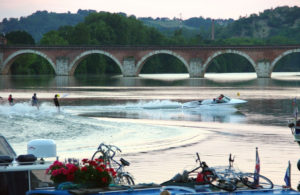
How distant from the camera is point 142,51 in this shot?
322 feet

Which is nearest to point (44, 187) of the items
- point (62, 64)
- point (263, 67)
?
point (263, 67)

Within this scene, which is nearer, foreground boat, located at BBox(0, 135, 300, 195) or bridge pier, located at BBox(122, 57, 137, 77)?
foreground boat, located at BBox(0, 135, 300, 195)

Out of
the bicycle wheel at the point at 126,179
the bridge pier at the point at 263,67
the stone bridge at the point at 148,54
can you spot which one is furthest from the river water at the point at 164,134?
the stone bridge at the point at 148,54

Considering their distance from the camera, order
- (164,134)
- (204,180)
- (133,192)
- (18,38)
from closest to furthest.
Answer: (133,192)
(204,180)
(164,134)
(18,38)

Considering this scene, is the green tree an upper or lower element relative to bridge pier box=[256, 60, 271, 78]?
upper

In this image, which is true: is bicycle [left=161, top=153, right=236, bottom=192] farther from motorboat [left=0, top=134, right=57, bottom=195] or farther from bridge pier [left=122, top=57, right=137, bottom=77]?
bridge pier [left=122, top=57, right=137, bottom=77]

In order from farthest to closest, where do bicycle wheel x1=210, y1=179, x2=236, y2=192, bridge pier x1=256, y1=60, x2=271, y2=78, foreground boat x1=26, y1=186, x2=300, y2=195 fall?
bridge pier x1=256, y1=60, x2=271, y2=78
bicycle wheel x1=210, y1=179, x2=236, y2=192
foreground boat x1=26, y1=186, x2=300, y2=195

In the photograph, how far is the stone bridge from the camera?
309ft

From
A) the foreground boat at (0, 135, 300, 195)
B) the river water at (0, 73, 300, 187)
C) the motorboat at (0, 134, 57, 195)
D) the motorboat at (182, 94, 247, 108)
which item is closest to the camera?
the foreground boat at (0, 135, 300, 195)

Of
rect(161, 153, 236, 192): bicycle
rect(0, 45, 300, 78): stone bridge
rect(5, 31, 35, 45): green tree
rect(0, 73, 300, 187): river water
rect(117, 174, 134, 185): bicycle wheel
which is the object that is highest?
rect(5, 31, 35, 45): green tree

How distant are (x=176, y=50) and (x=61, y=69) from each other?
1907cm

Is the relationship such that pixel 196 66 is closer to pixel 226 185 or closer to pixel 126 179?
pixel 126 179

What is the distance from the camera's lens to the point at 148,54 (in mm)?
97875

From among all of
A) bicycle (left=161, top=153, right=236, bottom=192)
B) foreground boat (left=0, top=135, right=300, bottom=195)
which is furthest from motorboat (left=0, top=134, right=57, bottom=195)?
bicycle (left=161, top=153, right=236, bottom=192)
